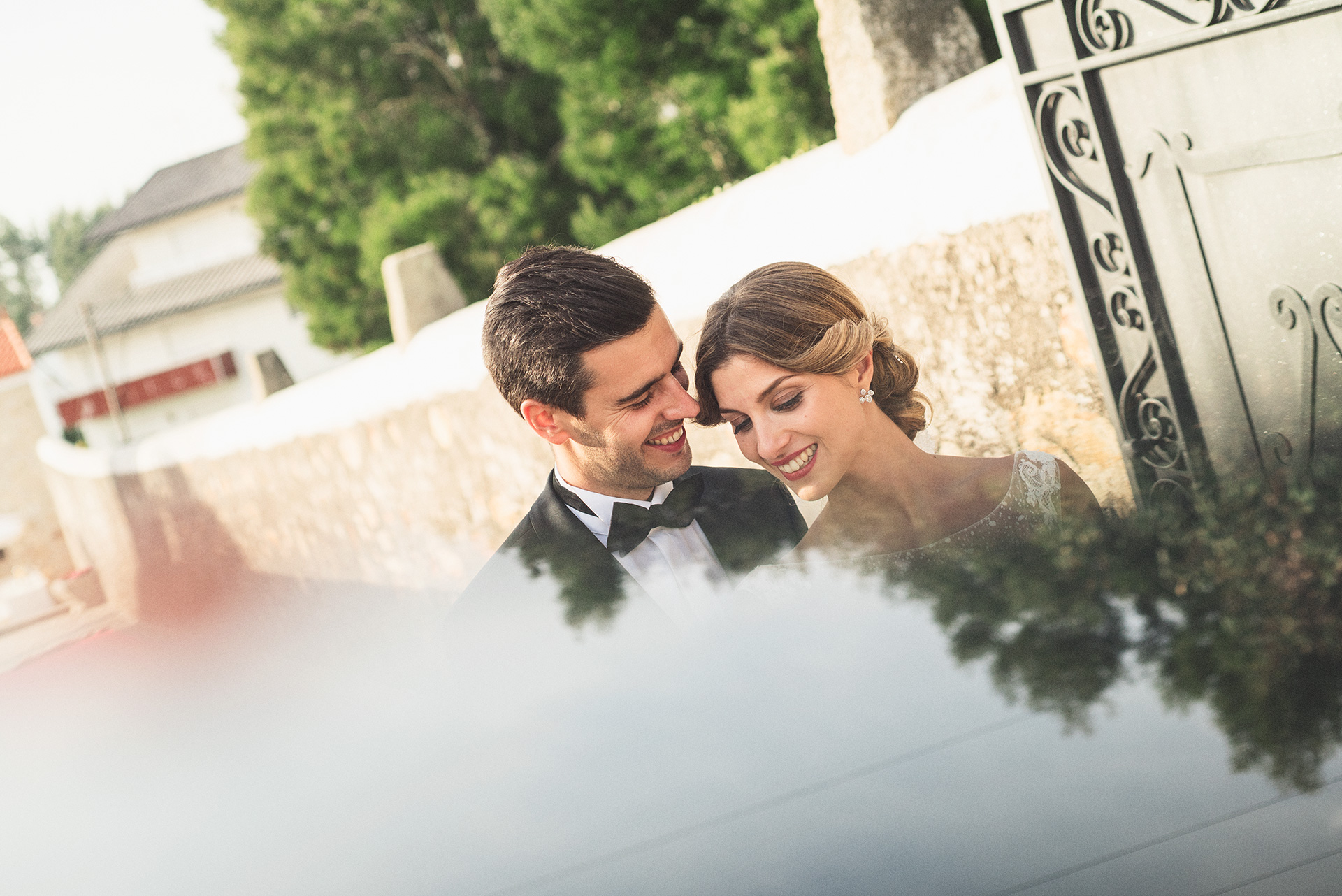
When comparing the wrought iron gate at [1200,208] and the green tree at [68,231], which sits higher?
the green tree at [68,231]

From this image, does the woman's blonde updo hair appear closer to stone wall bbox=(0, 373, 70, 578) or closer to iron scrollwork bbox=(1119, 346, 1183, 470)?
iron scrollwork bbox=(1119, 346, 1183, 470)

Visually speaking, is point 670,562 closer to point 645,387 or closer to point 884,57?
point 645,387

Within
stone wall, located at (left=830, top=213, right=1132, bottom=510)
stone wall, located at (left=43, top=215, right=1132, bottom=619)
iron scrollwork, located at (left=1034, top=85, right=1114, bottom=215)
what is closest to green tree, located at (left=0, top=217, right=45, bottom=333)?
stone wall, located at (left=43, top=215, right=1132, bottom=619)

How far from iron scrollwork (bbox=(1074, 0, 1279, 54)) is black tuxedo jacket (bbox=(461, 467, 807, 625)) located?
559 mm

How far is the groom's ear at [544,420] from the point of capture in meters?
0.70

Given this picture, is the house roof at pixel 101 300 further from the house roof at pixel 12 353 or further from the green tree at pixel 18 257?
the house roof at pixel 12 353

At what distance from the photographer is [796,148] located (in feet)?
11.3

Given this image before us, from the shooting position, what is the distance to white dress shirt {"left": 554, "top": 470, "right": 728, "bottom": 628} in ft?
2.18

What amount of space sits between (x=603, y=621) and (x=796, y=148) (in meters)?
3.07

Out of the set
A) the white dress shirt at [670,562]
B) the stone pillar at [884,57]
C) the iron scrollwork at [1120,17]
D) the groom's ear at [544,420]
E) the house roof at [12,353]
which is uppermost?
the stone pillar at [884,57]

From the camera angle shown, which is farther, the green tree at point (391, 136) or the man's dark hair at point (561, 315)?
the green tree at point (391, 136)

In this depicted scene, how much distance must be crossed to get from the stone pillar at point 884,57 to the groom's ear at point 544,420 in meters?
0.78

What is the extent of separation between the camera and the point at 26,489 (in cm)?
204

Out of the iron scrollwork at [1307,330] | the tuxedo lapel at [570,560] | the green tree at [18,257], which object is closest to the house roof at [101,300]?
the green tree at [18,257]
